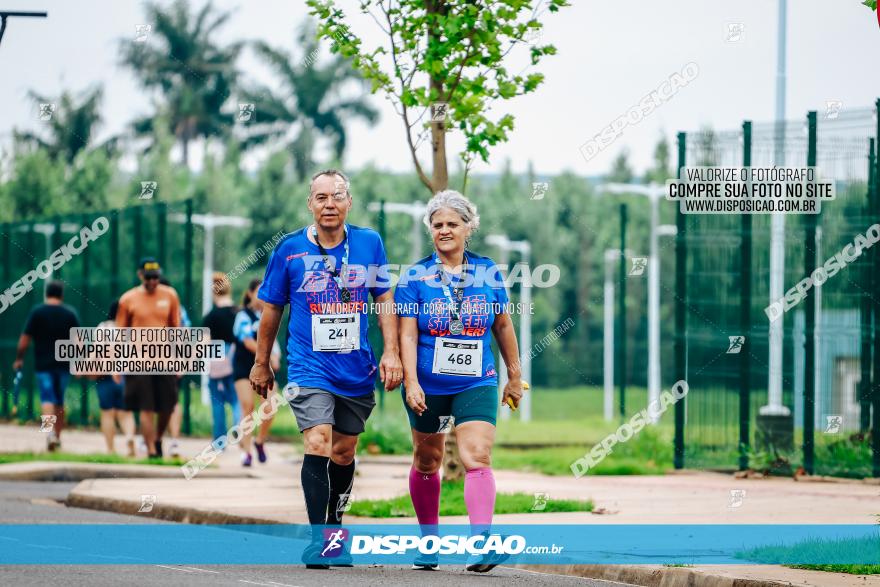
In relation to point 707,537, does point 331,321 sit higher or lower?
higher

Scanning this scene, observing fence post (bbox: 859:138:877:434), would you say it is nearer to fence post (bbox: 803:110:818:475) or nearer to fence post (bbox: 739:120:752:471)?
fence post (bbox: 803:110:818:475)

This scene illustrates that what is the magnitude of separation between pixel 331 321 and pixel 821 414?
25.3ft

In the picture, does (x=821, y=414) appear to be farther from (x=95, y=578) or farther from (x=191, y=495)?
(x=95, y=578)

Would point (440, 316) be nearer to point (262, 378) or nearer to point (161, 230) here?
point (262, 378)

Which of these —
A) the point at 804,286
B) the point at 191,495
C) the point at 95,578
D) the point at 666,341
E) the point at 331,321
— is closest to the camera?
the point at 95,578

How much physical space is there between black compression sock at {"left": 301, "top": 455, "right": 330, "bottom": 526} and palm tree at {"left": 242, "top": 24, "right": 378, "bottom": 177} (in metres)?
59.8

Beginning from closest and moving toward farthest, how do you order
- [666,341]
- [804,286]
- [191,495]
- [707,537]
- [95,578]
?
[95,578], [707,537], [191,495], [804,286], [666,341]

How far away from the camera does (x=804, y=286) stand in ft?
51.1

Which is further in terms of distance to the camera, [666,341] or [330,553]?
[666,341]

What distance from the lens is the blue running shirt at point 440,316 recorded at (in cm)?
909

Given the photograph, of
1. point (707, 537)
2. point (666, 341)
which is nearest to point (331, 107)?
point (666, 341)

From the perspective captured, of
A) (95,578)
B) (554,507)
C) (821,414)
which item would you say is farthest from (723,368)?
(95,578)

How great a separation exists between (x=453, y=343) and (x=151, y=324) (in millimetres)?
9235

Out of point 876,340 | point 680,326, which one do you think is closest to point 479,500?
point 876,340
